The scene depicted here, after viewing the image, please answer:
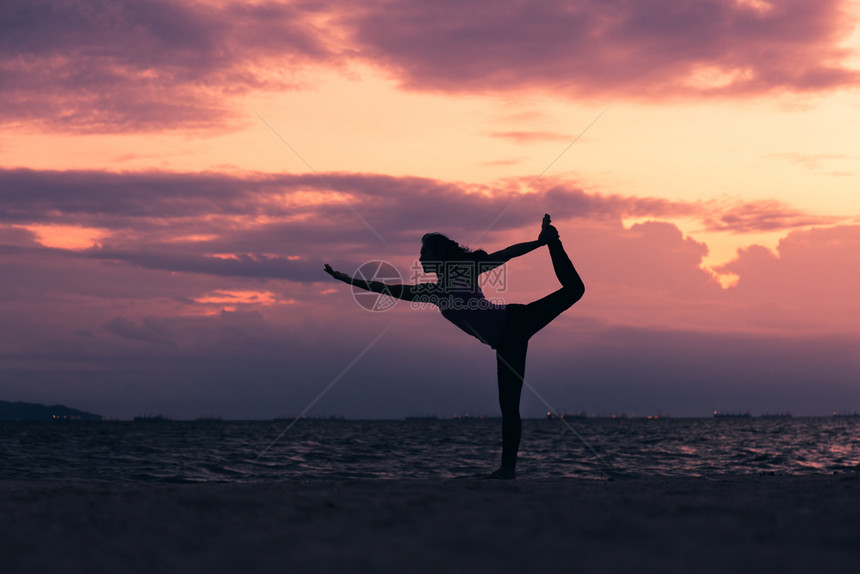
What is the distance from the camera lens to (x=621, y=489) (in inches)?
267

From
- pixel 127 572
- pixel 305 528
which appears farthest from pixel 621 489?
pixel 127 572

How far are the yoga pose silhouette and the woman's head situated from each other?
0.4 inches

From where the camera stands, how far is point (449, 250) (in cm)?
864

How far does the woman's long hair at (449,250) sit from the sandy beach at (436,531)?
2.85 m

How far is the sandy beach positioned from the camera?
372 centimetres

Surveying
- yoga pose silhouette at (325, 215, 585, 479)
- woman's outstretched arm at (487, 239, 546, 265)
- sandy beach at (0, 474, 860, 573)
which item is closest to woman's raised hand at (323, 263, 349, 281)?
yoga pose silhouette at (325, 215, 585, 479)

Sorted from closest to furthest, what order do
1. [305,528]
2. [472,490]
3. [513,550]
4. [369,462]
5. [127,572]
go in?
[127,572] < [513,550] < [305,528] < [472,490] < [369,462]

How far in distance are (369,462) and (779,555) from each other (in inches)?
783

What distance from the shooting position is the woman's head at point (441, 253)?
855 centimetres

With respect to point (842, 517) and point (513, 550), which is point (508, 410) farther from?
point (513, 550)

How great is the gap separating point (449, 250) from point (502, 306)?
2.90 ft

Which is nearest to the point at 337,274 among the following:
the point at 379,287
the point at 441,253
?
the point at 379,287

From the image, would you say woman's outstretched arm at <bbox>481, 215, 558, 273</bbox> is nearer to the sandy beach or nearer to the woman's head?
the woman's head

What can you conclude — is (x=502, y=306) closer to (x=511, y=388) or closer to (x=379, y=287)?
(x=511, y=388)
